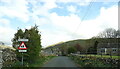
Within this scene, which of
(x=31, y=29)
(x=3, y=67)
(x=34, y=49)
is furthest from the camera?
(x=31, y=29)

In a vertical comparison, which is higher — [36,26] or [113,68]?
[36,26]

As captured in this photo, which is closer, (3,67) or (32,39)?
(3,67)

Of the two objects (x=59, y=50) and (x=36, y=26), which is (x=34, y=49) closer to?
(x=36, y=26)

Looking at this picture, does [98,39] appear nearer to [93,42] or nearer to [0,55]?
[93,42]

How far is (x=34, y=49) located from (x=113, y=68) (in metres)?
10.4

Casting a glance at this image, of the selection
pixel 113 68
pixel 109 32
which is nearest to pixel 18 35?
pixel 113 68

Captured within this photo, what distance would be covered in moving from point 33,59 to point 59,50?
8392 cm

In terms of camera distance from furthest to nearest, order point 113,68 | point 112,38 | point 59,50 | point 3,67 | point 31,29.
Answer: point 59,50 → point 112,38 → point 31,29 → point 3,67 → point 113,68

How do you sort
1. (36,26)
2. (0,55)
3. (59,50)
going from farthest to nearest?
(59,50) → (36,26) → (0,55)

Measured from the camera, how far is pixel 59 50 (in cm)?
10356

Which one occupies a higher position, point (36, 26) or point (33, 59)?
point (36, 26)

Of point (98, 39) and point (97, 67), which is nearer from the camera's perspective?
point (97, 67)

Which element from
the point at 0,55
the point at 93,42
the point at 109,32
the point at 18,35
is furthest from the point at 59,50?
the point at 0,55

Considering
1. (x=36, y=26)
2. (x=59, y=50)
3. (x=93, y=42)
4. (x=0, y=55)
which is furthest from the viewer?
(x=59, y=50)
